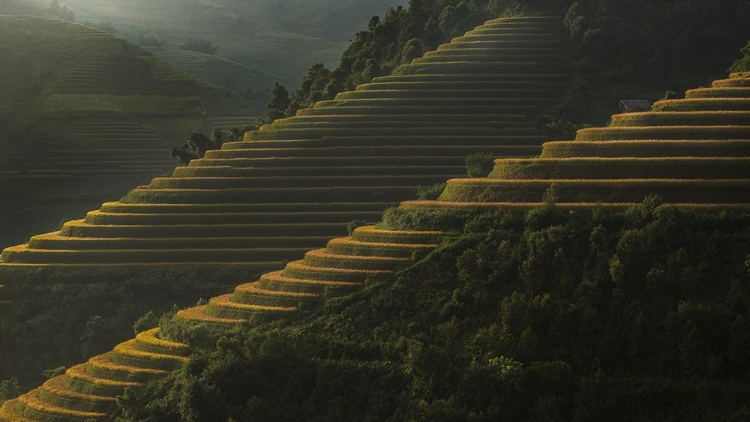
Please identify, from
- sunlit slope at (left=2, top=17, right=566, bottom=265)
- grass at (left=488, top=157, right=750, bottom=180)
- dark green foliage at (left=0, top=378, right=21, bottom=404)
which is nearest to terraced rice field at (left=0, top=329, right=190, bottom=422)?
dark green foliage at (left=0, top=378, right=21, bottom=404)

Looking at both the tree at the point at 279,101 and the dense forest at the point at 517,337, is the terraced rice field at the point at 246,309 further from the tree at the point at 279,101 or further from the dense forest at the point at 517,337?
the tree at the point at 279,101

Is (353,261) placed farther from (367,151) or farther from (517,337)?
(367,151)

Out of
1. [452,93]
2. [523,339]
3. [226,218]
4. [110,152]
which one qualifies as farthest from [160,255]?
[110,152]

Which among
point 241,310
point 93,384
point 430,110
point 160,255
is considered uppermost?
point 430,110

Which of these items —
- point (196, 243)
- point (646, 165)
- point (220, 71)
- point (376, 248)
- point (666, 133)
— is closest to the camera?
point (646, 165)

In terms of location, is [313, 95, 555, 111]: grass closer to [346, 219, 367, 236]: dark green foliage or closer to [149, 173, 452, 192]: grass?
[149, 173, 452, 192]: grass

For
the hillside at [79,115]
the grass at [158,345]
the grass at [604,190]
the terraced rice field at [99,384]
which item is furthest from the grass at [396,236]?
the hillside at [79,115]

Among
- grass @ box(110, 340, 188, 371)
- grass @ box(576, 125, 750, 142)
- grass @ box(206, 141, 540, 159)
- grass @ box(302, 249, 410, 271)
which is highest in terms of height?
grass @ box(576, 125, 750, 142)

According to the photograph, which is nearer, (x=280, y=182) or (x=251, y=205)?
(x=251, y=205)
